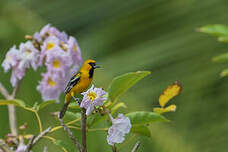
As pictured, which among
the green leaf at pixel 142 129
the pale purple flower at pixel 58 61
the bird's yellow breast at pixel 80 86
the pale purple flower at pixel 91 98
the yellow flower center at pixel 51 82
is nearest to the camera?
the pale purple flower at pixel 91 98

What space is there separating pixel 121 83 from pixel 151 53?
137cm

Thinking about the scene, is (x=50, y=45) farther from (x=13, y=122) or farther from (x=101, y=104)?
(x=101, y=104)

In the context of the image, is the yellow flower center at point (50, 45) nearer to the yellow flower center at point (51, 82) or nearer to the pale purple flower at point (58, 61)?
the pale purple flower at point (58, 61)

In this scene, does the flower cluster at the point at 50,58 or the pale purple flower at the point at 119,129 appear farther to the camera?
the flower cluster at the point at 50,58

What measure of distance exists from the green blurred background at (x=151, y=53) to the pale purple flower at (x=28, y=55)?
420 mm

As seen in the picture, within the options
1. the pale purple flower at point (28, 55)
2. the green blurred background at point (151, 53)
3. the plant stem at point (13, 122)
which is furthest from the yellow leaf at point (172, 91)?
the green blurred background at point (151, 53)

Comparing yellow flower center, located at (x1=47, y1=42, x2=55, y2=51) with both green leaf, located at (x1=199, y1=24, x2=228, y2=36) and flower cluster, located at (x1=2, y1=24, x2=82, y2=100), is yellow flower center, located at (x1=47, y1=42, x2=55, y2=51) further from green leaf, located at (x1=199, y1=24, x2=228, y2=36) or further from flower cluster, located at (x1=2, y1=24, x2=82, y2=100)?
green leaf, located at (x1=199, y1=24, x2=228, y2=36)

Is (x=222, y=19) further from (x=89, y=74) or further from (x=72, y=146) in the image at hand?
(x=72, y=146)

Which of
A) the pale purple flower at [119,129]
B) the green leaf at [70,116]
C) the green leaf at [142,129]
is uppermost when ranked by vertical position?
the green leaf at [70,116]

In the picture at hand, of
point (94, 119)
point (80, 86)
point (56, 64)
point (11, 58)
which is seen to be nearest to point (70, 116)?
point (94, 119)

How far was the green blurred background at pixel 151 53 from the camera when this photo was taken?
5.82 feet

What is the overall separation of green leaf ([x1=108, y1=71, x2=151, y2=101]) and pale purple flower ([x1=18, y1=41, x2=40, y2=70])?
1.41ft

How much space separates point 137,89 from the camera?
202 centimetres

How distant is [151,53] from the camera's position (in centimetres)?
214
